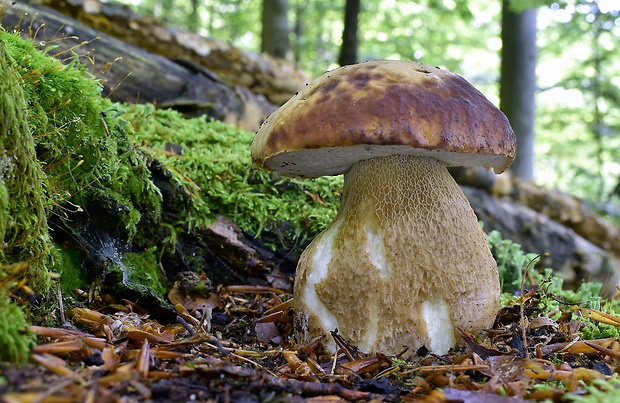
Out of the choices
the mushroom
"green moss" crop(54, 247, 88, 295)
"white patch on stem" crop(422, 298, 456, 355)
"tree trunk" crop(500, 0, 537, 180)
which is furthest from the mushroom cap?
"tree trunk" crop(500, 0, 537, 180)

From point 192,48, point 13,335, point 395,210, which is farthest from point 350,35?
point 13,335

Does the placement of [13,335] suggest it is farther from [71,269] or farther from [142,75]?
[142,75]

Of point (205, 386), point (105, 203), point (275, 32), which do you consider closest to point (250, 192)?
point (105, 203)

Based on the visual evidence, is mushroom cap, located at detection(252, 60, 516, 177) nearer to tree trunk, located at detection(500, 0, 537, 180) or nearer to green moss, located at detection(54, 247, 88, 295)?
green moss, located at detection(54, 247, 88, 295)

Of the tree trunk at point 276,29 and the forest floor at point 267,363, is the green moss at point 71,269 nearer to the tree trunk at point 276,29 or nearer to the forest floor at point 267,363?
the forest floor at point 267,363

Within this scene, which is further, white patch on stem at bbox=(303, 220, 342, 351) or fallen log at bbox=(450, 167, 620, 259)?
fallen log at bbox=(450, 167, 620, 259)

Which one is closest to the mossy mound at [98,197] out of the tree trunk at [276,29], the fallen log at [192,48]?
the fallen log at [192,48]
